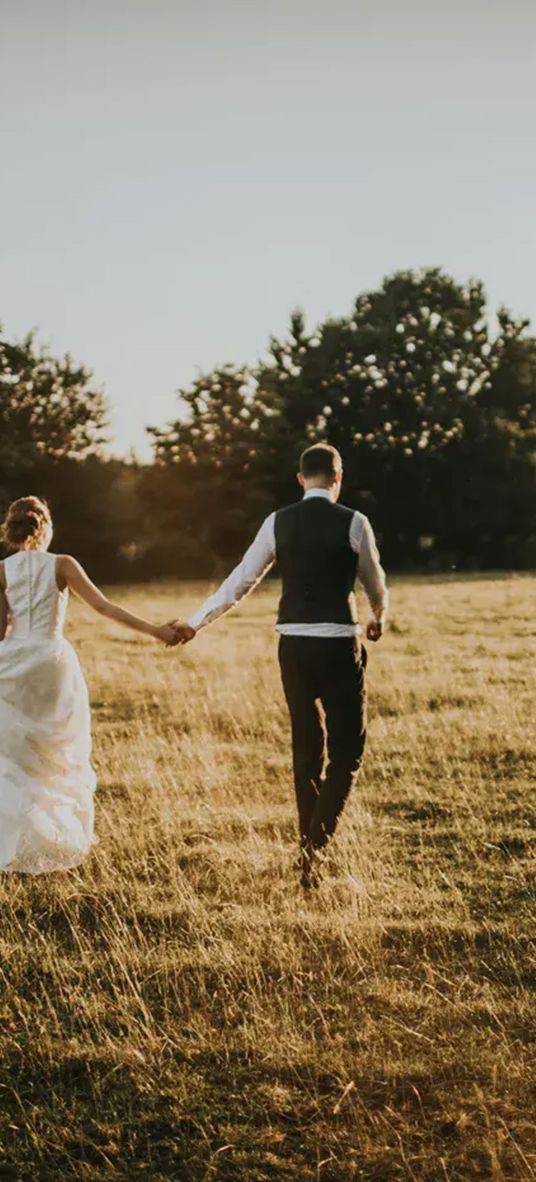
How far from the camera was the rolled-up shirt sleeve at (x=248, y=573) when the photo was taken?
6723 millimetres

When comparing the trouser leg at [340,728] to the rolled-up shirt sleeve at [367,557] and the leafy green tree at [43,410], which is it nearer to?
the rolled-up shirt sleeve at [367,557]

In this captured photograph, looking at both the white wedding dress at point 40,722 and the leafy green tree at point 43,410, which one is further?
the leafy green tree at point 43,410

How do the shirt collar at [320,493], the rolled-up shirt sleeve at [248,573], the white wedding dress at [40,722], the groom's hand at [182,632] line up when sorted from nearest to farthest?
the shirt collar at [320,493], the rolled-up shirt sleeve at [248,573], the white wedding dress at [40,722], the groom's hand at [182,632]

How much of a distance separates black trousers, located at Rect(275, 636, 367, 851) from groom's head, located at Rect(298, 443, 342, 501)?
0.84 m

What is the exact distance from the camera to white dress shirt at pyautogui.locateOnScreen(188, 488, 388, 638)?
6453 millimetres

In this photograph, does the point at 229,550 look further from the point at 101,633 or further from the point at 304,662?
the point at 304,662

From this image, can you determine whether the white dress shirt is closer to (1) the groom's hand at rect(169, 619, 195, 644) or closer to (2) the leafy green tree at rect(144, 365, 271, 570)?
(1) the groom's hand at rect(169, 619, 195, 644)

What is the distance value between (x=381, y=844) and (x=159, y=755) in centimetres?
346

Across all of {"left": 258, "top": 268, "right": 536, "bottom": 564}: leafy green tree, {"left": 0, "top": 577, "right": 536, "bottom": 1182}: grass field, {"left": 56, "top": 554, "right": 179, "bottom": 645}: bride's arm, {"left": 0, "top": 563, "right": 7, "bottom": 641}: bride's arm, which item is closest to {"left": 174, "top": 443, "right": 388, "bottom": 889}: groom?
{"left": 0, "top": 577, "right": 536, "bottom": 1182}: grass field

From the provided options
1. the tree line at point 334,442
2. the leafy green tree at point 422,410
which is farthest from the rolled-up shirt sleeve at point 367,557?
the leafy green tree at point 422,410

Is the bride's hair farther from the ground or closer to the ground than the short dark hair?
A: closer to the ground

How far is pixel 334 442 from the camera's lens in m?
60.5

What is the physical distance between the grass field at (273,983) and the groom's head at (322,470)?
2.12 metres

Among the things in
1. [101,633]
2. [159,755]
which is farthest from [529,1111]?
[101,633]
